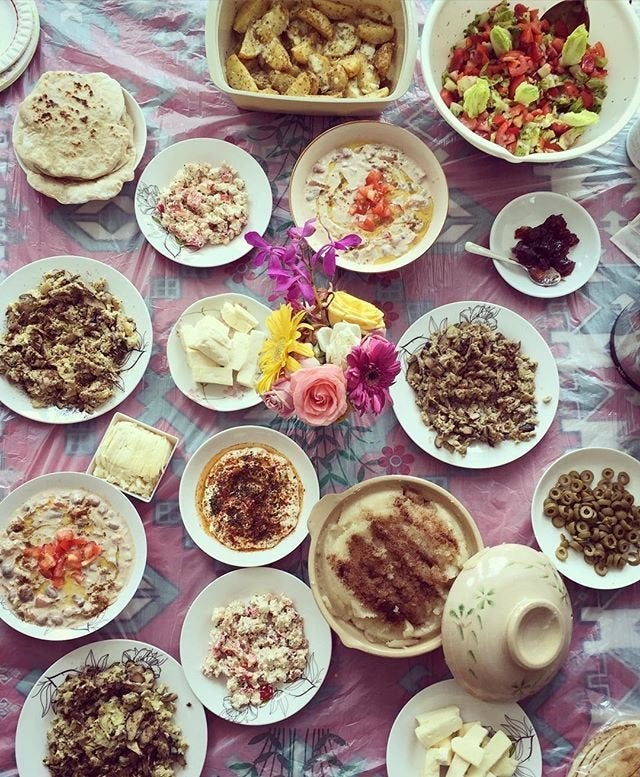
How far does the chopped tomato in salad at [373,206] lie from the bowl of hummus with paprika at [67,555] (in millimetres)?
954

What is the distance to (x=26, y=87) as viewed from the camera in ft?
7.00

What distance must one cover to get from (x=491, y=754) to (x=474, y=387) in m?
0.89

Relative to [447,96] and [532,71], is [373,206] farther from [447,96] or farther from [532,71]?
[532,71]

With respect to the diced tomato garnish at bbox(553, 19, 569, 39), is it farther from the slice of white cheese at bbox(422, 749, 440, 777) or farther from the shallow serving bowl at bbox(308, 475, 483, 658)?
the slice of white cheese at bbox(422, 749, 440, 777)

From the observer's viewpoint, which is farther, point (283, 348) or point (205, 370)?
point (205, 370)

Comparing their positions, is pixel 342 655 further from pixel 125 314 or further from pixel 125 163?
pixel 125 163

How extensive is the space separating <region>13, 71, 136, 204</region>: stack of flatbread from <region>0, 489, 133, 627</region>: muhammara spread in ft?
2.64

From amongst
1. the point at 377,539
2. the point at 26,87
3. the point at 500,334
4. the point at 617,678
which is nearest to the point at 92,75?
the point at 26,87

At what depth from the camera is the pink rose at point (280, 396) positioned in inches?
60.3

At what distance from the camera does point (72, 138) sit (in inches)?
77.7

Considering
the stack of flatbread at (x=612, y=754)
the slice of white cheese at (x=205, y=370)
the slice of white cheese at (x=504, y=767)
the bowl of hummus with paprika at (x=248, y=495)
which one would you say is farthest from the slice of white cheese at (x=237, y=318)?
the stack of flatbread at (x=612, y=754)

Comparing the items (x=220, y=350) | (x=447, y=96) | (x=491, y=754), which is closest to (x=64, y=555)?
(x=220, y=350)

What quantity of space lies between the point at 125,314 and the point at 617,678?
1.59 m

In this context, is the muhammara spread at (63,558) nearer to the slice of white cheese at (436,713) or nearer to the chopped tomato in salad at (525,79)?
the slice of white cheese at (436,713)
